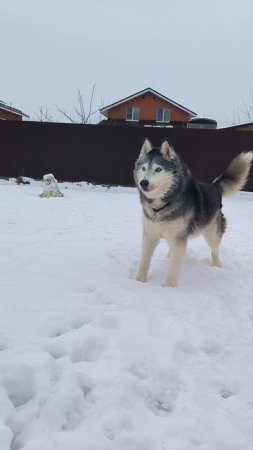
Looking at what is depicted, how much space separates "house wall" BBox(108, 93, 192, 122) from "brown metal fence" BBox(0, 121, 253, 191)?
18472mm

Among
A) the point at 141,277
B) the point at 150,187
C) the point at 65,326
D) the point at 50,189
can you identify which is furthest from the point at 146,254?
the point at 50,189

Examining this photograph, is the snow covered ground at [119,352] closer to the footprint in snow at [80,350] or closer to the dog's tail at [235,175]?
the footprint in snow at [80,350]

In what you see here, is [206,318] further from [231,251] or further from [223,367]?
[231,251]

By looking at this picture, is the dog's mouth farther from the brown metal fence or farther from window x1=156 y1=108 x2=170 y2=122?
window x1=156 y1=108 x2=170 y2=122

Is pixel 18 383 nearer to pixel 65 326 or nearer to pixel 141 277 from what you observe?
pixel 65 326

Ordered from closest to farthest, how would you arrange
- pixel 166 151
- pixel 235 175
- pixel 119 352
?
pixel 119 352
pixel 166 151
pixel 235 175

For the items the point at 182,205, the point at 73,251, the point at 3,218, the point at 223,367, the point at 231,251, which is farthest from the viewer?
the point at 3,218

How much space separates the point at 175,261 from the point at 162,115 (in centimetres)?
2955

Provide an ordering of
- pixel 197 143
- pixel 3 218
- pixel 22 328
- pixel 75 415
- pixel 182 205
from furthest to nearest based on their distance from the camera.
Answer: pixel 197 143, pixel 3 218, pixel 182 205, pixel 22 328, pixel 75 415

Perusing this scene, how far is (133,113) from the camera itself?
105 feet

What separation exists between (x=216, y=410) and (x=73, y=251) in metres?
3.09

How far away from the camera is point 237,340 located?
287 centimetres

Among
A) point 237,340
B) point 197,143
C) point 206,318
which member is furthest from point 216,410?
point 197,143

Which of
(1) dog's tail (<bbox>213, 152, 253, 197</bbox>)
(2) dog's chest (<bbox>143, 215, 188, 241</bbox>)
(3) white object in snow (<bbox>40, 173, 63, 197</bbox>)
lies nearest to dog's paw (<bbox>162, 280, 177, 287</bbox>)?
(2) dog's chest (<bbox>143, 215, 188, 241</bbox>)
